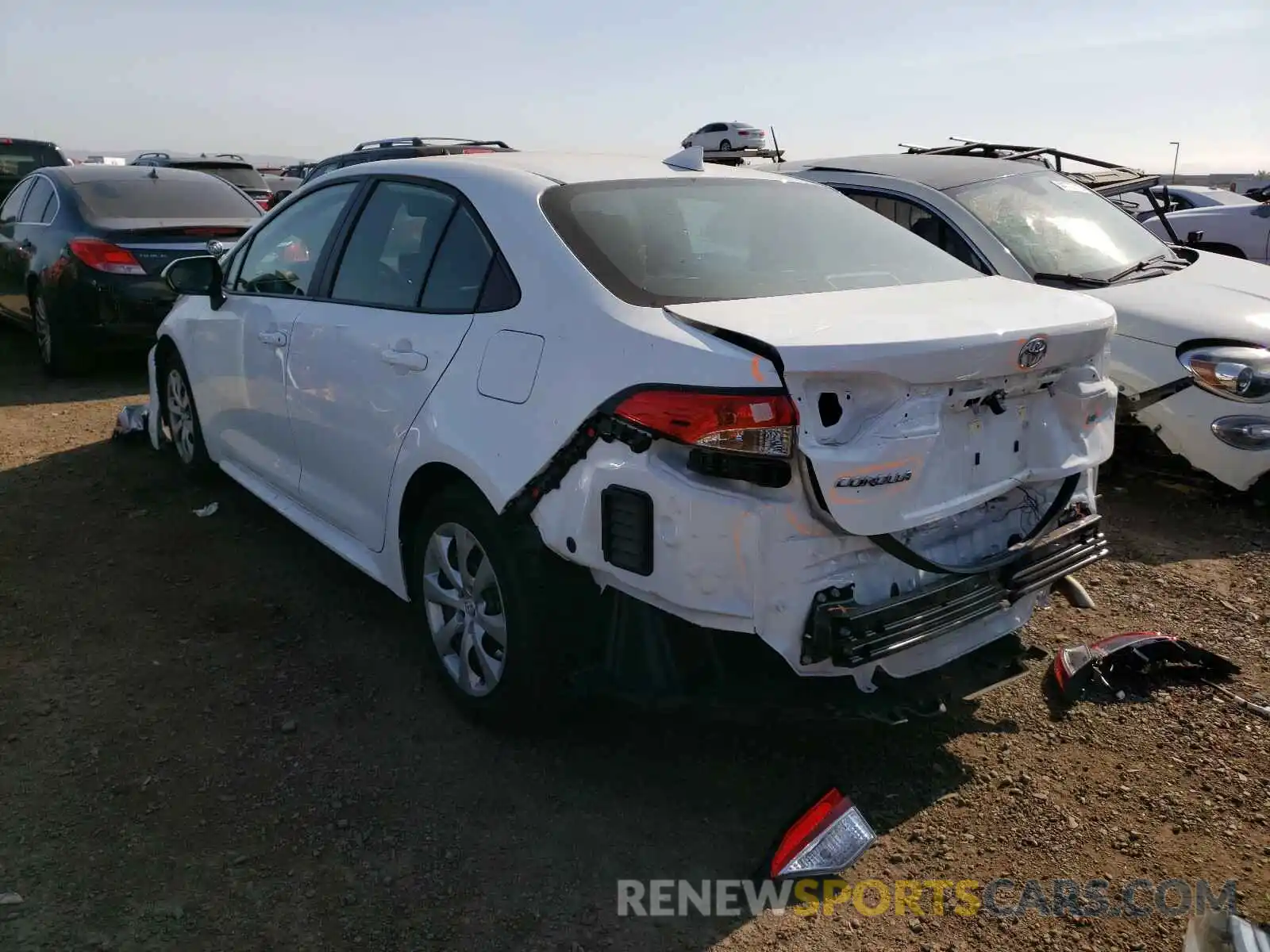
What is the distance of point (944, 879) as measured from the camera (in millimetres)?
2721

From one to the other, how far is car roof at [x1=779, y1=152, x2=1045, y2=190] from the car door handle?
12.2 ft

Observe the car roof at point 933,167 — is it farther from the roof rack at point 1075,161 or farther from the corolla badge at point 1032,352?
the corolla badge at point 1032,352

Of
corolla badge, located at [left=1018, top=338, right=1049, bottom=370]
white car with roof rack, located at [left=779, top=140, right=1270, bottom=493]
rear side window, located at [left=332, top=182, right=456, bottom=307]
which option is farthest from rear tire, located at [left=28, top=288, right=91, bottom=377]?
corolla badge, located at [left=1018, top=338, right=1049, bottom=370]

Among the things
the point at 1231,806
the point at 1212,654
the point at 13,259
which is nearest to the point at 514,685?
the point at 1231,806

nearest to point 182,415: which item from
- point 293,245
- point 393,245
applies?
point 293,245

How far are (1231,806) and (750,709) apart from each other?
146cm

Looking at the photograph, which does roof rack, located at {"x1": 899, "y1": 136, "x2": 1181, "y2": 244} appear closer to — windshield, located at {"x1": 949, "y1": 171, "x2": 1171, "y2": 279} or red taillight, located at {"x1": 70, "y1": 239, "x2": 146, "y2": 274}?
windshield, located at {"x1": 949, "y1": 171, "x2": 1171, "y2": 279}

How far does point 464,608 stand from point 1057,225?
4.39m

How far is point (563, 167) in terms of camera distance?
3576 mm

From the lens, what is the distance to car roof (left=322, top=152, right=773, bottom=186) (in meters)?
3.47

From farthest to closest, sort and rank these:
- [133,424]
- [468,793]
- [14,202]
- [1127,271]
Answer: [14,202] < [133,424] < [1127,271] < [468,793]

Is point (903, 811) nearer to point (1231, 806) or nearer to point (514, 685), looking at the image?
point (1231, 806)

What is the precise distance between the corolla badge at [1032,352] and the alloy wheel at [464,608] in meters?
1.55

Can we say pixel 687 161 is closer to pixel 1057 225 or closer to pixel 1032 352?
pixel 1032 352
